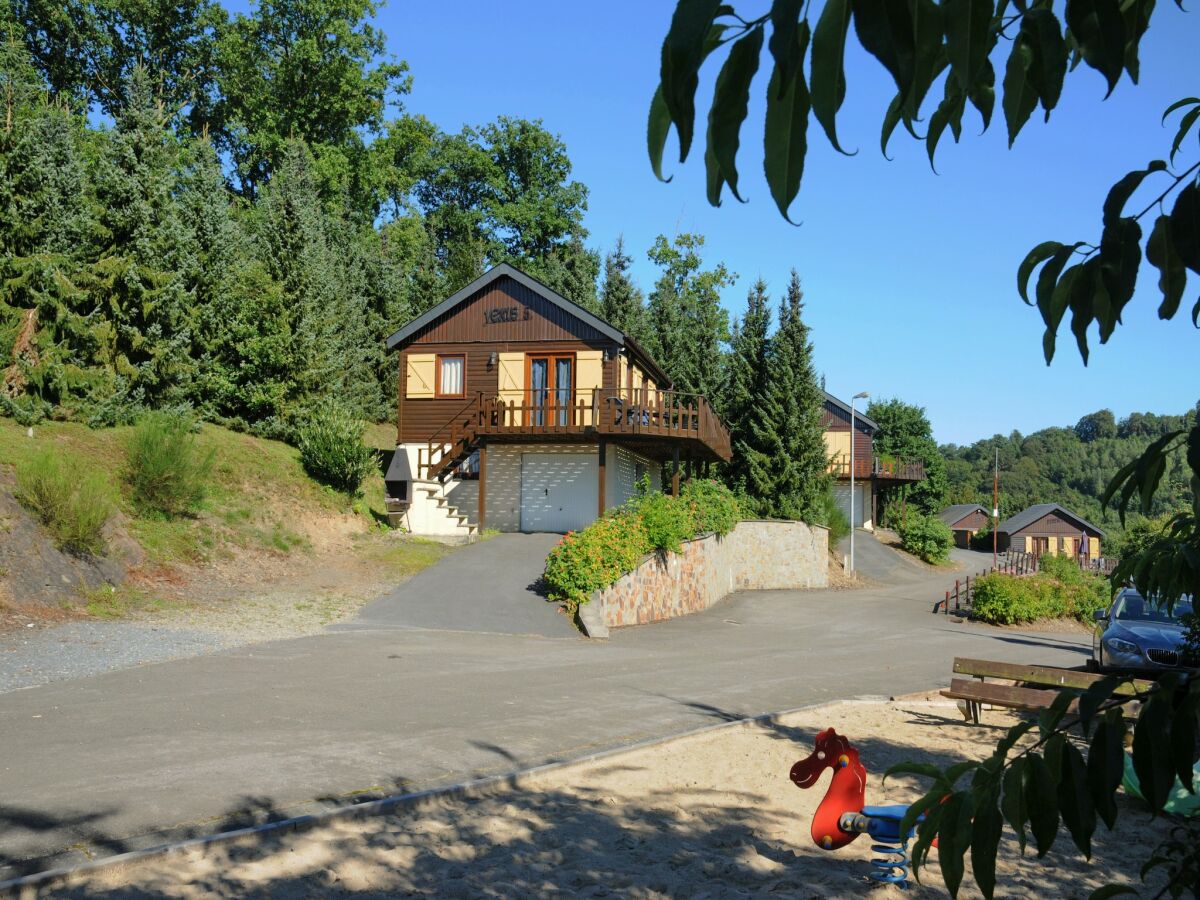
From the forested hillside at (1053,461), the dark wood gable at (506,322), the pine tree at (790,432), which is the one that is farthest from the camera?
the forested hillside at (1053,461)

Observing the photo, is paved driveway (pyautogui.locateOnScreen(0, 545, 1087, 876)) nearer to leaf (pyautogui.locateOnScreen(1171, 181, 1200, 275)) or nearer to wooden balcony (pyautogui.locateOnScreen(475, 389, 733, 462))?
leaf (pyautogui.locateOnScreen(1171, 181, 1200, 275))

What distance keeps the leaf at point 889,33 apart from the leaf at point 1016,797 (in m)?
1.15

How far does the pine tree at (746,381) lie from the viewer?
125 feet

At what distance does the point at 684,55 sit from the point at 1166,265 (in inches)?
44.7

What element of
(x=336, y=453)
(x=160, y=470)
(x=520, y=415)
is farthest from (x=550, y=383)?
(x=160, y=470)

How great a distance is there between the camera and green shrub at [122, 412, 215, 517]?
Result: 66.5 ft

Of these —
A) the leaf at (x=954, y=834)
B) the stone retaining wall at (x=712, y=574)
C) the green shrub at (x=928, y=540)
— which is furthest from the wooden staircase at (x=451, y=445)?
the leaf at (x=954, y=834)

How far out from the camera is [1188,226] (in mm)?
1555

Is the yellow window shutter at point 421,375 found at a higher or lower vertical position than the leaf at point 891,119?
higher

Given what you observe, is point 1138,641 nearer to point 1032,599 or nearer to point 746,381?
point 1032,599

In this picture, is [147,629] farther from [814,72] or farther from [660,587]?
[814,72]

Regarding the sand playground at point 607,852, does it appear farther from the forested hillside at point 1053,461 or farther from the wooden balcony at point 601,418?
the forested hillside at point 1053,461

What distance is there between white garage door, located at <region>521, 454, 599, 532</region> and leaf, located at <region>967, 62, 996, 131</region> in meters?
28.8

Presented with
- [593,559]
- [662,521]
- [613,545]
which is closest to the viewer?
[593,559]
